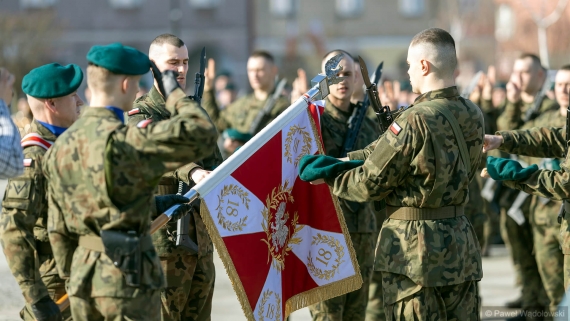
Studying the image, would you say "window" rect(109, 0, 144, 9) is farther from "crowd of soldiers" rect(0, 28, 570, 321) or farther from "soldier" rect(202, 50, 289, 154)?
"crowd of soldiers" rect(0, 28, 570, 321)

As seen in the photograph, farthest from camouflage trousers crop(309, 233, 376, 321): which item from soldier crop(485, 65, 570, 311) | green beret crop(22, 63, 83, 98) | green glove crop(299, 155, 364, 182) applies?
green beret crop(22, 63, 83, 98)

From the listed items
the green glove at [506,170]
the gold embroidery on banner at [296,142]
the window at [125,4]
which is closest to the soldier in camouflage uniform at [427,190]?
the green glove at [506,170]

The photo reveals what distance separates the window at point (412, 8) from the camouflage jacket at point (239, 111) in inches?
1855

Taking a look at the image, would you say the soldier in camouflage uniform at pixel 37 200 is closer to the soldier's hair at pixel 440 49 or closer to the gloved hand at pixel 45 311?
the gloved hand at pixel 45 311

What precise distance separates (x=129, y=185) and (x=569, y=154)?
2.93 m

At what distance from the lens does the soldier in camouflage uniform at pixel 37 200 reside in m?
4.76

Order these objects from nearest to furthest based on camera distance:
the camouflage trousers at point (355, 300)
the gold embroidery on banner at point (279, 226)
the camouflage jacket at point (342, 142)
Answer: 1. the gold embroidery on banner at point (279, 226)
2. the camouflage trousers at point (355, 300)
3. the camouflage jacket at point (342, 142)

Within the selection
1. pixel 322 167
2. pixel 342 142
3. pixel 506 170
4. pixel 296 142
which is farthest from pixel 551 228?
pixel 322 167

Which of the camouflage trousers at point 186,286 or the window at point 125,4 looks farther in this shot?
the window at point 125,4

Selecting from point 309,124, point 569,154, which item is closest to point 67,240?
point 309,124

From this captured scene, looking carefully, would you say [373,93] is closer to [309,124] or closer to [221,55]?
[309,124]

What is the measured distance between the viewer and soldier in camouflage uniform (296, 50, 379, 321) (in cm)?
680

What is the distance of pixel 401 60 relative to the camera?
55.9m

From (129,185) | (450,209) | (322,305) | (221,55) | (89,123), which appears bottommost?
(322,305)
